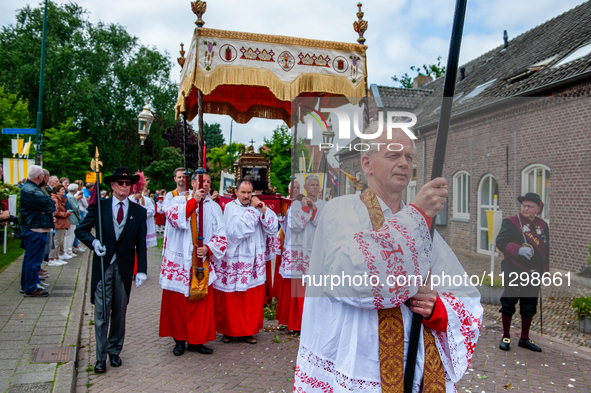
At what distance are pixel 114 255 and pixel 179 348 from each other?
1.37 m

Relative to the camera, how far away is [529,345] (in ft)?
17.1

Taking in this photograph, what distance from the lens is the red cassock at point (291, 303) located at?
17.9ft

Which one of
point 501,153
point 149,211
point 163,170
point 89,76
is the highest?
point 89,76

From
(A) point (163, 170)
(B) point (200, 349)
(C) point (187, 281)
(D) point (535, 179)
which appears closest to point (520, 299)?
(D) point (535, 179)

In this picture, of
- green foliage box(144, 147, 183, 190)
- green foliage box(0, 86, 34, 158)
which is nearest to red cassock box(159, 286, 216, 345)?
green foliage box(0, 86, 34, 158)

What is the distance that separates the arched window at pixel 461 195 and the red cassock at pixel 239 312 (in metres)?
3.89

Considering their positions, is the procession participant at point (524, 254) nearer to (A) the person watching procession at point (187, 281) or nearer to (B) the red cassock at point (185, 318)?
(A) the person watching procession at point (187, 281)

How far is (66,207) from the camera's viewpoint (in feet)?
34.3

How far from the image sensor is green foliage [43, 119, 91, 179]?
958 inches

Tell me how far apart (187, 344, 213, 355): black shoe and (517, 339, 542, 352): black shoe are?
390 centimetres

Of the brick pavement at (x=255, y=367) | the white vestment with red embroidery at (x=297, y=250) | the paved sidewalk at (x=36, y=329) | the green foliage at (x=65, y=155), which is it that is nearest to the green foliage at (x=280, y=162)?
the paved sidewalk at (x=36, y=329)

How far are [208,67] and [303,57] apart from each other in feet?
4.10

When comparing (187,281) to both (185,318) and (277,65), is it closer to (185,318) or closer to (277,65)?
(185,318)

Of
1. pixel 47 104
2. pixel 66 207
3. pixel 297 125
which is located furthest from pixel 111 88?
pixel 297 125
